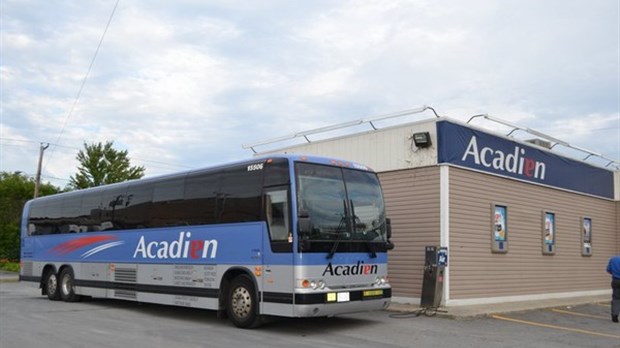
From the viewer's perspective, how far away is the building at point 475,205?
1513 cm

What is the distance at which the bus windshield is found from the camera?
10938mm

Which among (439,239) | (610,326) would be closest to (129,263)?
(439,239)

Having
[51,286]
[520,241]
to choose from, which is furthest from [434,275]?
[51,286]

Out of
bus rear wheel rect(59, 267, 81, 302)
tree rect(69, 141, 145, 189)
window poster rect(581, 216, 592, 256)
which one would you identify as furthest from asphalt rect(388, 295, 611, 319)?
tree rect(69, 141, 145, 189)

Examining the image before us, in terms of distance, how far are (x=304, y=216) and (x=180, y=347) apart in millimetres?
2951

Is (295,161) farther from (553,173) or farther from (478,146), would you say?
(553,173)

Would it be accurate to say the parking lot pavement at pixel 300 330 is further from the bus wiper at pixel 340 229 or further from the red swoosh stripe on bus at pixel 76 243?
the red swoosh stripe on bus at pixel 76 243

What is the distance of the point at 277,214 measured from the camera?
436 inches

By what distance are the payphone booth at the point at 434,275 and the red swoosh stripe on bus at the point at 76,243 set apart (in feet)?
26.5

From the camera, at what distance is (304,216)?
10438 mm

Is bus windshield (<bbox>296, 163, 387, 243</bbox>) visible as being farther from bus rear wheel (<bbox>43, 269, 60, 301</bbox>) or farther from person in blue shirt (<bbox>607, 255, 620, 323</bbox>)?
bus rear wheel (<bbox>43, 269, 60, 301</bbox>)

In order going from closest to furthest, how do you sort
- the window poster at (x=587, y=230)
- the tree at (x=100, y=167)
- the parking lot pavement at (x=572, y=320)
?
the parking lot pavement at (x=572, y=320) → the window poster at (x=587, y=230) → the tree at (x=100, y=167)

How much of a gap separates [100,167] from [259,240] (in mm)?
44868

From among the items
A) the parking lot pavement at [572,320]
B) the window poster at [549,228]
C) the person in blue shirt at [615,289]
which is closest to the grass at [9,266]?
the window poster at [549,228]
